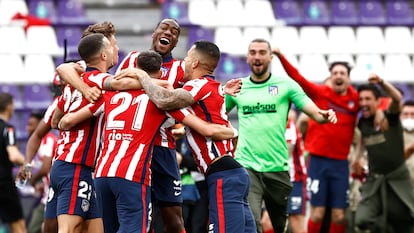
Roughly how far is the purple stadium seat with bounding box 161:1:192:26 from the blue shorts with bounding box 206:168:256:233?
12609 millimetres

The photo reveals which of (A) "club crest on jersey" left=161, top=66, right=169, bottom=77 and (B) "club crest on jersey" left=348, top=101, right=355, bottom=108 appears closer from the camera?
(A) "club crest on jersey" left=161, top=66, right=169, bottom=77

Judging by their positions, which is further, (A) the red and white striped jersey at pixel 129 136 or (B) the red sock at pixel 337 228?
(B) the red sock at pixel 337 228

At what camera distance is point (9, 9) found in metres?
20.5

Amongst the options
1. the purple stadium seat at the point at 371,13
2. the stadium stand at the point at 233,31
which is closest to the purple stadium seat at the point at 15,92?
the stadium stand at the point at 233,31

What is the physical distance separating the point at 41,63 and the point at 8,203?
6.46 metres

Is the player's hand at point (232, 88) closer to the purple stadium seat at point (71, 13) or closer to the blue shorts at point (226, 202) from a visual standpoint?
the blue shorts at point (226, 202)

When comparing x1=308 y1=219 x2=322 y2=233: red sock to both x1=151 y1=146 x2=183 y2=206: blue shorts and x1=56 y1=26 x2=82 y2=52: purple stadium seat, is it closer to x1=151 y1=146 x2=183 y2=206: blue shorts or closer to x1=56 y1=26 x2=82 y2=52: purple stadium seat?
x1=151 y1=146 x2=183 y2=206: blue shorts

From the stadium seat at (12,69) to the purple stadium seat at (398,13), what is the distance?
8238 millimetres

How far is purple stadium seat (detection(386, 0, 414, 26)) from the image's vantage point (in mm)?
21344

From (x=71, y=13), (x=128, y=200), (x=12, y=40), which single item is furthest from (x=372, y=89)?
(x=71, y=13)

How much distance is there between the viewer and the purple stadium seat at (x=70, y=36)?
1975cm

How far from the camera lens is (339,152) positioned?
1235 centimetres

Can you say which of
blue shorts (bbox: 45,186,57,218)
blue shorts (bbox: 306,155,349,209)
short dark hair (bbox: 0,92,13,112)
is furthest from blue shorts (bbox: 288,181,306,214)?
blue shorts (bbox: 45,186,57,218)

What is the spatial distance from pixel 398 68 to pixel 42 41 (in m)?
7.63
